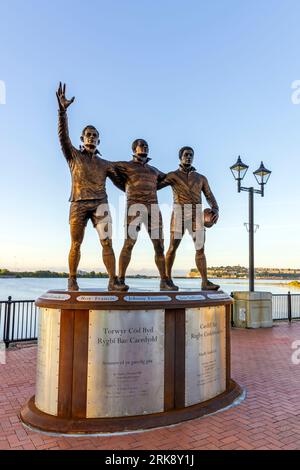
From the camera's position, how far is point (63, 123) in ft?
14.7

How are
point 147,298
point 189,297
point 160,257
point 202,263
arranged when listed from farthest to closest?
point 202,263, point 160,257, point 189,297, point 147,298

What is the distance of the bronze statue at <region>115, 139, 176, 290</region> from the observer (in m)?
4.89

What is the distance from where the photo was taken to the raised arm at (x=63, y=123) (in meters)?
4.31

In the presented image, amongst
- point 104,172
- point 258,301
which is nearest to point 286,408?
point 104,172

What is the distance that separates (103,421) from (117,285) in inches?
58.6

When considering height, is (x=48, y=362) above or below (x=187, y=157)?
below

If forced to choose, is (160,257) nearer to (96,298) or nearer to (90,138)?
(96,298)

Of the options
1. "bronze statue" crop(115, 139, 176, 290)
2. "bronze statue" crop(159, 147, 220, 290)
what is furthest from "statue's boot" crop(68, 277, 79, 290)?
"bronze statue" crop(159, 147, 220, 290)

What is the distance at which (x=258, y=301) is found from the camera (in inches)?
464

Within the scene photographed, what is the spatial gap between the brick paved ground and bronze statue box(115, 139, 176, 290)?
71.1 inches

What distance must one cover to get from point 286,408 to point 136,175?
355cm

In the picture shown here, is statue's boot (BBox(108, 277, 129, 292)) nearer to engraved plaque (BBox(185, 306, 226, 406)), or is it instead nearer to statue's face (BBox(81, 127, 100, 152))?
engraved plaque (BBox(185, 306, 226, 406))

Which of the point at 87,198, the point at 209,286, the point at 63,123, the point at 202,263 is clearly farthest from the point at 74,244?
the point at 209,286

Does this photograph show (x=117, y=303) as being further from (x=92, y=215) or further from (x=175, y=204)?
(x=175, y=204)
